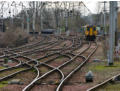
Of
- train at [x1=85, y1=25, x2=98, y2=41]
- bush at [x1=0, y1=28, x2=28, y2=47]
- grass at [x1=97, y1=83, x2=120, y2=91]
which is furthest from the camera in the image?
train at [x1=85, y1=25, x2=98, y2=41]

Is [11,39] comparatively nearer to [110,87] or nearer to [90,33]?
[90,33]

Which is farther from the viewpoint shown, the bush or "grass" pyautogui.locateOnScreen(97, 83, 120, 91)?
the bush

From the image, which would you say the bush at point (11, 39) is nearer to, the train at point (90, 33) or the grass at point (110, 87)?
the train at point (90, 33)

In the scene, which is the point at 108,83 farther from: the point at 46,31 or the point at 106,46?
the point at 46,31

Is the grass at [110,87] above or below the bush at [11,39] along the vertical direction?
below

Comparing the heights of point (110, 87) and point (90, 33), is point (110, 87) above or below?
below

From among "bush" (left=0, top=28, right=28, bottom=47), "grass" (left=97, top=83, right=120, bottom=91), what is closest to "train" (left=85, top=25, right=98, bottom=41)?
"bush" (left=0, top=28, right=28, bottom=47)

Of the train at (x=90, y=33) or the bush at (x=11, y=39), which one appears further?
the train at (x=90, y=33)

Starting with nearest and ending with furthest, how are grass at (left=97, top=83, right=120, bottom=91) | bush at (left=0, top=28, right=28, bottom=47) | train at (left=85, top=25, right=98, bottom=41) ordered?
grass at (left=97, top=83, right=120, bottom=91) < bush at (left=0, top=28, right=28, bottom=47) < train at (left=85, top=25, right=98, bottom=41)

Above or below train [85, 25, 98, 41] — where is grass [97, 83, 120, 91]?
below

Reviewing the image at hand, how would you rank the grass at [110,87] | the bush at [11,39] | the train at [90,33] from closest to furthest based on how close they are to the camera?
the grass at [110,87] < the bush at [11,39] < the train at [90,33]

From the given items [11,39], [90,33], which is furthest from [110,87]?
[90,33]

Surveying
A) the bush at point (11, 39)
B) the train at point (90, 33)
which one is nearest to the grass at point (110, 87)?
the bush at point (11, 39)

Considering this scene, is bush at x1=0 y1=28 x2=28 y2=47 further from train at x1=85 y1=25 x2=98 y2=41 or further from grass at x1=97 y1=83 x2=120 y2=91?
grass at x1=97 y1=83 x2=120 y2=91
